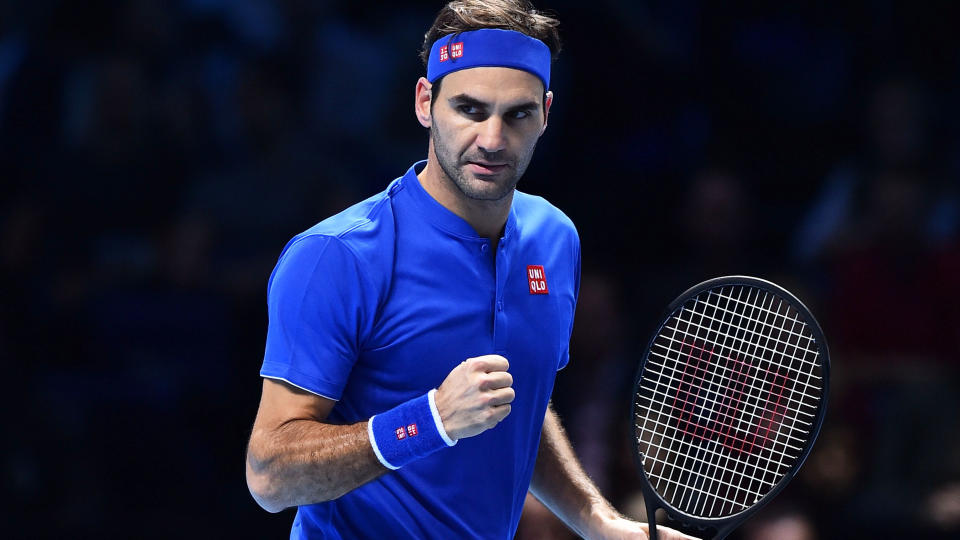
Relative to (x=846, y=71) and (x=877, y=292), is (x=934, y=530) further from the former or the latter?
(x=846, y=71)

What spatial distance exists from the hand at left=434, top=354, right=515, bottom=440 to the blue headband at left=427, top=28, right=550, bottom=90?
74 centimetres

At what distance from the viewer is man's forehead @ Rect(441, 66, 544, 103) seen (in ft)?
9.59

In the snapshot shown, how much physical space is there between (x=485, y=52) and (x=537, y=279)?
1.84 feet

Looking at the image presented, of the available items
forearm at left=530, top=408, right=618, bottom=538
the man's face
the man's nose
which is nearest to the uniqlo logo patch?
the man's face

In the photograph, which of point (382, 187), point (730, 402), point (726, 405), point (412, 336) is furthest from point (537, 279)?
point (382, 187)

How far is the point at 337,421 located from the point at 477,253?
1.63 ft

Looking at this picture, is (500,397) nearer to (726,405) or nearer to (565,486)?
(565,486)

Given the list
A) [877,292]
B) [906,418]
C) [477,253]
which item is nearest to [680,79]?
[877,292]

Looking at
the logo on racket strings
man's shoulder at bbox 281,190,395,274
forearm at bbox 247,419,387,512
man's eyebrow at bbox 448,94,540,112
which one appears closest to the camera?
forearm at bbox 247,419,387,512

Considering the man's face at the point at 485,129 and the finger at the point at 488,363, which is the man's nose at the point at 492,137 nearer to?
the man's face at the point at 485,129

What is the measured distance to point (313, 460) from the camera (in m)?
2.68

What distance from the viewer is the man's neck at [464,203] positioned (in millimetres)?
2992

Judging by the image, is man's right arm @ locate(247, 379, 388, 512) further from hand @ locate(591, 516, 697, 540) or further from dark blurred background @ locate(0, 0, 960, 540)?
dark blurred background @ locate(0, 0, 960, 540)

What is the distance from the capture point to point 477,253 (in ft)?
9.84
